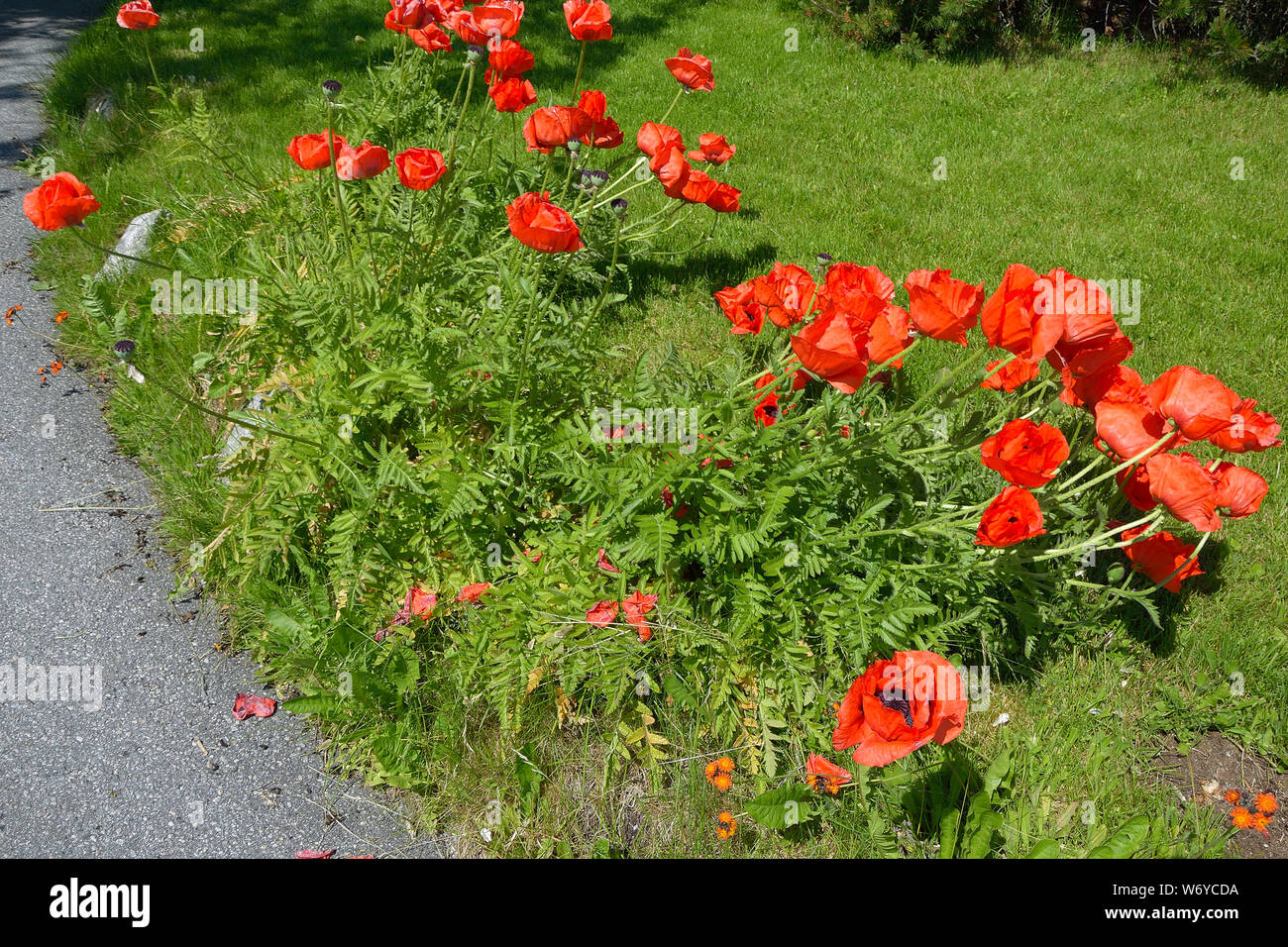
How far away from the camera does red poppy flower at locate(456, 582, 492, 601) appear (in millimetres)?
2494

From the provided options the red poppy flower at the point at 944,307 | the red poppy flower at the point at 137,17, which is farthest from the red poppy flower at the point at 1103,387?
the red poppy flower at the point at 137,17

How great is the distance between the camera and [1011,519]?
193 centimetres

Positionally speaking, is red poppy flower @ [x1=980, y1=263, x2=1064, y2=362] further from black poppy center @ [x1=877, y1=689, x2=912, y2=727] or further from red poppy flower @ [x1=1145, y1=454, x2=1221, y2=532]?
black poppy center @ [x1=877, y1=689, x2=912, y2=727]

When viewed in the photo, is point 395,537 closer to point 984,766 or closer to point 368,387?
point 368,387

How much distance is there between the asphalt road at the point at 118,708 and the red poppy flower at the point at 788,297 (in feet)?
5.37

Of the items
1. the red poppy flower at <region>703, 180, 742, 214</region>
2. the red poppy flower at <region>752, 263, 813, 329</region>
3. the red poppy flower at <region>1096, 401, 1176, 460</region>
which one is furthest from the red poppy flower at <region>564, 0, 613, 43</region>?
the red poppy flower at <region>1096, 401, 1176, 460</region>

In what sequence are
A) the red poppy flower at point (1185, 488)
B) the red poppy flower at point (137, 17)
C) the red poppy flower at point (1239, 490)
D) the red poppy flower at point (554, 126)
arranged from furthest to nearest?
the red poppy flower at point (137, 17)
the red poppy flower at point (554, 126)
the red poppy flower at point (1239, 490)
the red poppy flower at point (1185, 488)

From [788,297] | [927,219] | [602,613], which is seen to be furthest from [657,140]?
[927,219]

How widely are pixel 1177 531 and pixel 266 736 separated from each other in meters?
2.92

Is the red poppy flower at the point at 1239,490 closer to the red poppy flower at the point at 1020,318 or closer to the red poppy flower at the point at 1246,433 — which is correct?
the red poppy flower at the point at 1246,433

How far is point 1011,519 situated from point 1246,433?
2.24ft

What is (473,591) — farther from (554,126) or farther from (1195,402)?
(1195,402)

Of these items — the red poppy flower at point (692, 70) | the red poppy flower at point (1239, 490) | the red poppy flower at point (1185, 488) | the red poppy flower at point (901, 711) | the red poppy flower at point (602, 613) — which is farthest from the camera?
the red poppy flower at point (692, 70)

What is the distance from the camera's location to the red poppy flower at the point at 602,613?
7.64 ft
